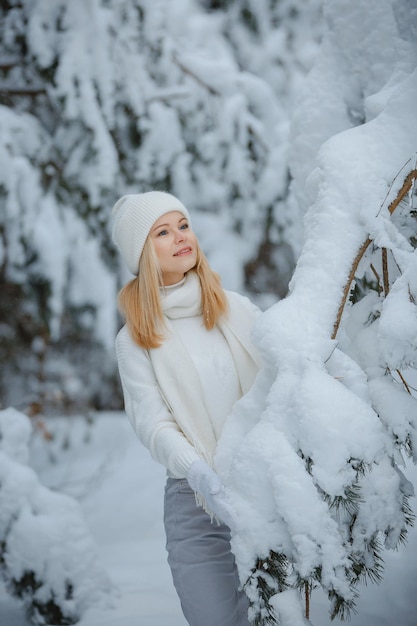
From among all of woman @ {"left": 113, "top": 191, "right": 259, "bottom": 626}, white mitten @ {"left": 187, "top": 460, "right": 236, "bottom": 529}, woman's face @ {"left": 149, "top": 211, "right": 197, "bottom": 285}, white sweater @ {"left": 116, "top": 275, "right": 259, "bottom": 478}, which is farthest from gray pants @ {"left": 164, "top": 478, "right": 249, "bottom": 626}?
woman's face @ {"left": 149, "top": 211, "right": 197, "bottom": 285}

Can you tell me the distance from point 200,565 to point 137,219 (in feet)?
3.05

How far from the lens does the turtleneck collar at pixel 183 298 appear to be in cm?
166

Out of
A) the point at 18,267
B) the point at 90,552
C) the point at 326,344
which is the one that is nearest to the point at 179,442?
the point at 326,344

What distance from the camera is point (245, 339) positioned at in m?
1.68

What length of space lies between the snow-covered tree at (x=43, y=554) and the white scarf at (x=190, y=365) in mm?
1436

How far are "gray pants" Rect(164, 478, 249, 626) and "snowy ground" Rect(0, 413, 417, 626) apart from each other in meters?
0.84

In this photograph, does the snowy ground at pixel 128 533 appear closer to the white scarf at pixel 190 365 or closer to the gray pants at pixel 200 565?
the gray pants at pixel 200 565

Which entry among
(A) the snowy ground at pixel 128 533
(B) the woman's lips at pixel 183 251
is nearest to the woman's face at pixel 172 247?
(B) the woman's lips at pixel 183 251

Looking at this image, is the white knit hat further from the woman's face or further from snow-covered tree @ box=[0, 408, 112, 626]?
snow-covered tree @ box=[0, 408, 112, 626]

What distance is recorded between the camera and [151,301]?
5.38 ft

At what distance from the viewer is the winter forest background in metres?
1.10

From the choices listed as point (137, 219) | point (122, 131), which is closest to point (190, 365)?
point (137, 219)

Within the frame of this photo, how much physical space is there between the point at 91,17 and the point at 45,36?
0.87ft

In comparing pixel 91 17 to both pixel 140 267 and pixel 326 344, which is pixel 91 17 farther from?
pixel 326 344
